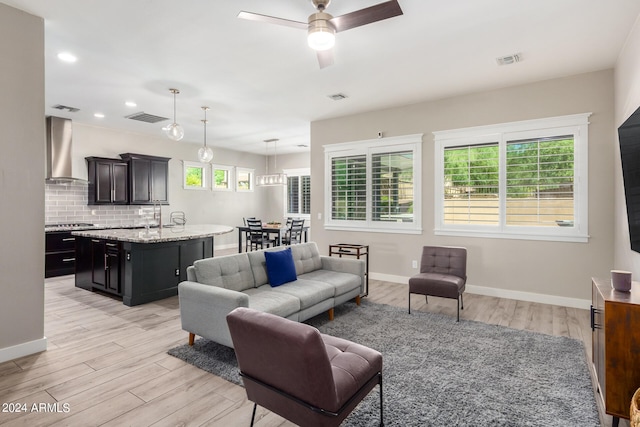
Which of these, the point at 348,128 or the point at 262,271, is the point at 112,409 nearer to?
the point at 262,271

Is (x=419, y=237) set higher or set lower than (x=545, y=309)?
higher

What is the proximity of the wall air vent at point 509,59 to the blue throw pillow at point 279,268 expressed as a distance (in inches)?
135

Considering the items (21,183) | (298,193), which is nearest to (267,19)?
(21,183)

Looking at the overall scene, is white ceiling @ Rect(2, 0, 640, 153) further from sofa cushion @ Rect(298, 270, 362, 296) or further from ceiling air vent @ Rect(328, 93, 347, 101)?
sofa cushion @ Rect(298, 270, 362, 296)

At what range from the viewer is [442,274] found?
4.46 meters

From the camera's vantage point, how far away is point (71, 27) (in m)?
Result: 3.32

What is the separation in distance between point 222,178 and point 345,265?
22.1 ft

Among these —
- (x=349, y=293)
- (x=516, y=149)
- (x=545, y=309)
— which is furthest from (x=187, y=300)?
(x=516, y=149)

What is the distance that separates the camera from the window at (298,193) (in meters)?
10.8

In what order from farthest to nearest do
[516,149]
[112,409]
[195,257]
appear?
[195,257] < [516,149] < [112,409]

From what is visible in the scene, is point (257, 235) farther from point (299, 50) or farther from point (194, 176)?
point (299, 50)

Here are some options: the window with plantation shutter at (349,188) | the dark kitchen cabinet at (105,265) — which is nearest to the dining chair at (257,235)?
the window with plantation shutter at (349,188)

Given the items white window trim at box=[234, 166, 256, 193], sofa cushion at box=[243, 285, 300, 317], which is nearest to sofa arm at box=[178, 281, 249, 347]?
sofa cushion at box=[243, 285, 300, 317]

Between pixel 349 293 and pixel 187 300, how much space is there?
1.99 metres
